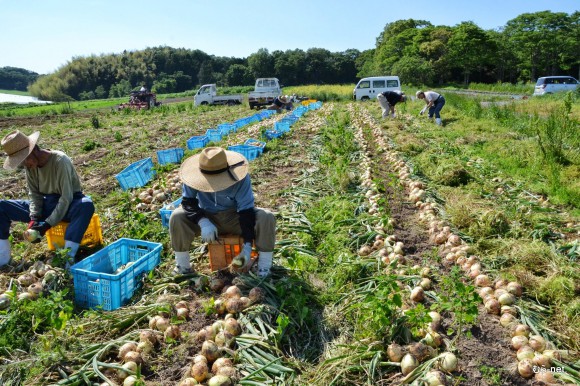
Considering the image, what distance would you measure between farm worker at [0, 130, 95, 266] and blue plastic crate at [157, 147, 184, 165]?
3.55 m

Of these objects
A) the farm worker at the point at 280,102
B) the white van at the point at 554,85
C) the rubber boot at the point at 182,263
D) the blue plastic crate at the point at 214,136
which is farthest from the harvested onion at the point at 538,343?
the white van at the point at 554,85

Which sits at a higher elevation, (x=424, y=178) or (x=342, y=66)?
(x=342, y=66)

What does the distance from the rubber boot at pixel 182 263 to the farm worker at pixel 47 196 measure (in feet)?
3.25

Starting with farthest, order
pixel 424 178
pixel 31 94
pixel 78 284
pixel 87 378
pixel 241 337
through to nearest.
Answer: pixel 31 94, pixel 424 178, pixel 78 284, pixel 241 337, pixel 87 378

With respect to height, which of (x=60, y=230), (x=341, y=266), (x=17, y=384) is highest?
(x=60, y=230)

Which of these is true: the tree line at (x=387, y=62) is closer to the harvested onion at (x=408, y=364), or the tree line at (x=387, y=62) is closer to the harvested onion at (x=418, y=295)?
the harvested onion at (x=418, y=295)

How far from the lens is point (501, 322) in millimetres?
2619

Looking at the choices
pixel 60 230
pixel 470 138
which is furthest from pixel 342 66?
pixel 60 230

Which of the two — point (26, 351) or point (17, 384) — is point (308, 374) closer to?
point (17, 384)

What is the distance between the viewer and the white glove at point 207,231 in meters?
3.07

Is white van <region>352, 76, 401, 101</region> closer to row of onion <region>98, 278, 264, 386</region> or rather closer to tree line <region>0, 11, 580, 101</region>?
tree line <region>0, 11, 580, 101</region>

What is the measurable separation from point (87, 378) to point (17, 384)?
438mm

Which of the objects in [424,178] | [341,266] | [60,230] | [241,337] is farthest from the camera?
[424,178]

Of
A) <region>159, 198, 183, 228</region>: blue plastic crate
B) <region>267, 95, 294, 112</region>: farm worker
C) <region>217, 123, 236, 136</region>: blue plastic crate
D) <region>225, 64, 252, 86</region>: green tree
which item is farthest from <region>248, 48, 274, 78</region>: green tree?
<region>159, 198, 183, 228</region>: blue plastic crate
